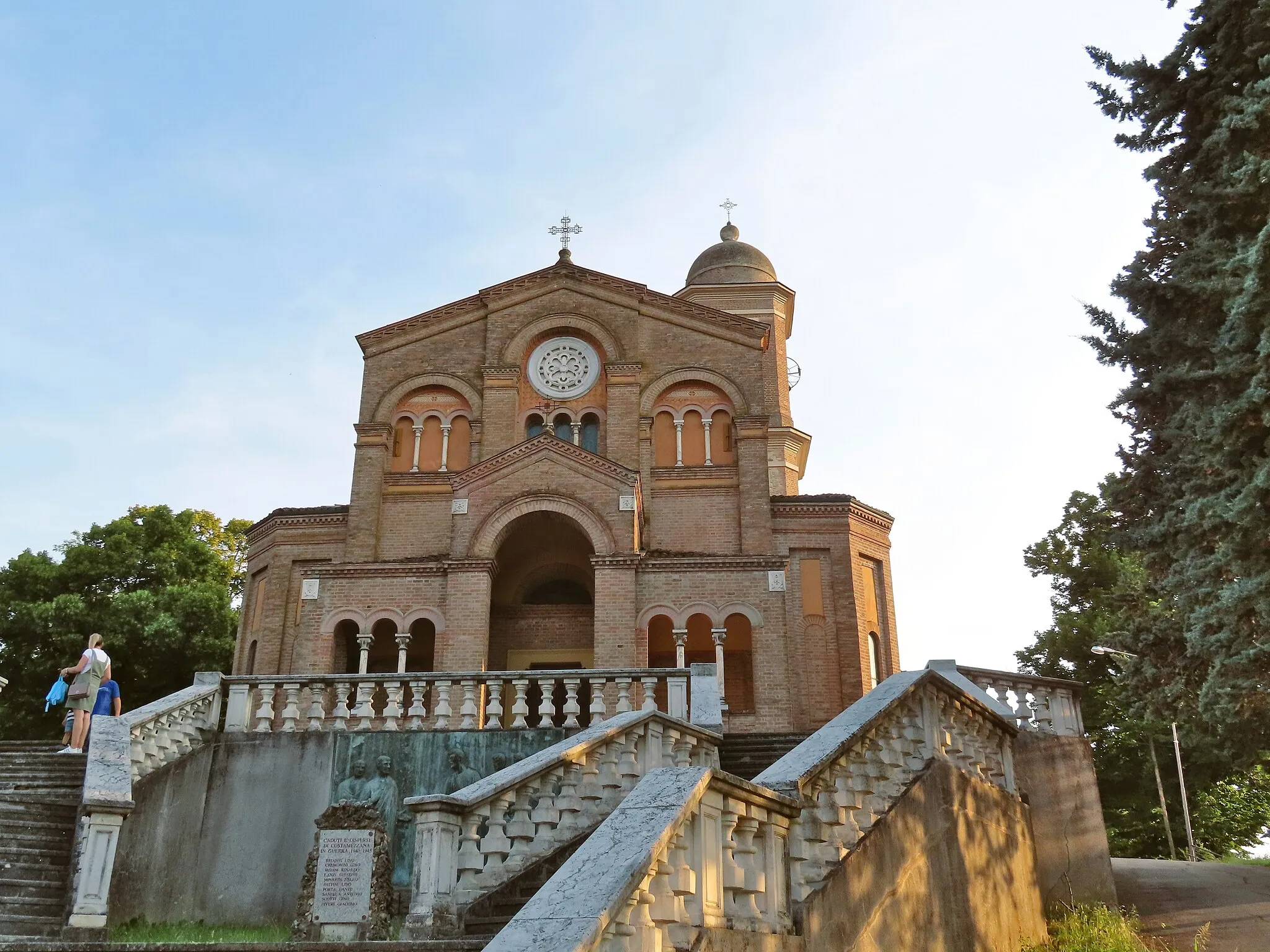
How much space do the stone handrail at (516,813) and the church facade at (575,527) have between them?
34.9ft

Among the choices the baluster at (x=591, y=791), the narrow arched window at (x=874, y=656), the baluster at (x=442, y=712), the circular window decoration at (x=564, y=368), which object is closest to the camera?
the baluster at (x=591, y=791)

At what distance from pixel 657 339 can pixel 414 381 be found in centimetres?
584

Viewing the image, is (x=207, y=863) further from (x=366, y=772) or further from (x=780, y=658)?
(x=780, y=658)

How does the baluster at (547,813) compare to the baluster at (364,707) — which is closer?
the baluster at (547,813)

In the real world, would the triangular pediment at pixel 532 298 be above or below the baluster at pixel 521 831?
above

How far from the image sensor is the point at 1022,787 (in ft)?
34.0

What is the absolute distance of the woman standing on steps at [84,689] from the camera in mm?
13508

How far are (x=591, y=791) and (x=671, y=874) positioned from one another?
4753 mm

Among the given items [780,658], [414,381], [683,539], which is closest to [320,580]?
[414,381]

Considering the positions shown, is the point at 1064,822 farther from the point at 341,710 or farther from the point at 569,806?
the point at 341,710

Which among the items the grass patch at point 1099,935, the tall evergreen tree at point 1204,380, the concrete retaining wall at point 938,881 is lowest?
the grass patch at point 1099,935

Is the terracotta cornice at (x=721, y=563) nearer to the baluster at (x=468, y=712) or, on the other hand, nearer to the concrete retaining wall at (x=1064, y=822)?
the baluster at (x=468, y=712)

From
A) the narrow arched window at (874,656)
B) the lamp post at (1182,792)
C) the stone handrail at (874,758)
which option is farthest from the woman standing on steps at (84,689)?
the lamp post at (1182,792)

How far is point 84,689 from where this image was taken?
13.6m
